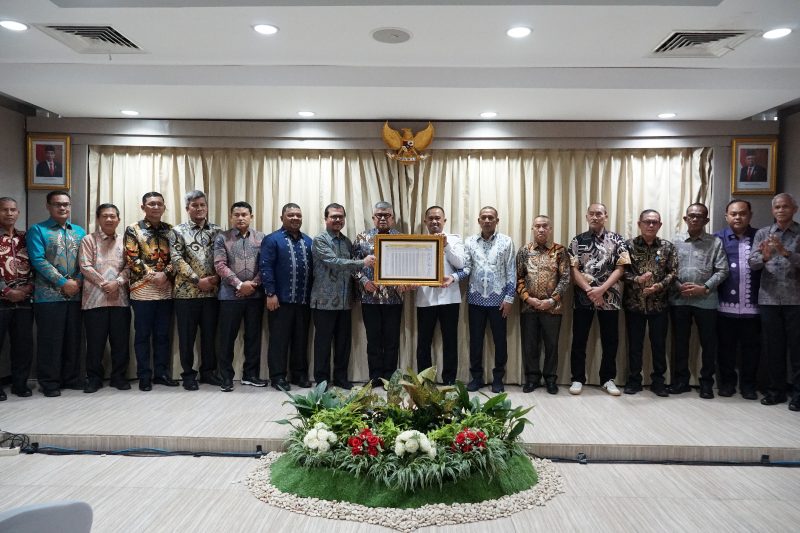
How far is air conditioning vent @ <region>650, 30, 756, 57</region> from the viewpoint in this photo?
328 cm

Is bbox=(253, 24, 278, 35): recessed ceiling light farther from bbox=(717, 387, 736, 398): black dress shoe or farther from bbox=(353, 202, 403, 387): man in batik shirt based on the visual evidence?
bbox=(717, 387, 736, 398): black dress shoe

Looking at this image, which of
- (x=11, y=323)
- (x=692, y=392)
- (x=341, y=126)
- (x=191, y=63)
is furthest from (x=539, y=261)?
(x=11, y=323)

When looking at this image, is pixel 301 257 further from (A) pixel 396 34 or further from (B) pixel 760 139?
(B) pixel 760 139

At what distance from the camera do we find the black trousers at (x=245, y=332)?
470 cm

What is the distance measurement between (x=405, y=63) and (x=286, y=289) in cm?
207

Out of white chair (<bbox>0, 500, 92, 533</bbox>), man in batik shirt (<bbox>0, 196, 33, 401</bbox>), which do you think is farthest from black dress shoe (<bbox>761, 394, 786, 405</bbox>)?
man in batik shirt (<bbox>0, 196, 33, 401</bbox>)

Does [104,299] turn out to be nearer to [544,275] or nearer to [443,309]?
[443,309]

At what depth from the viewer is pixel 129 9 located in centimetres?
296

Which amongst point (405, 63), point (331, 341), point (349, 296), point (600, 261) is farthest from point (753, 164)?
point (331, 341)

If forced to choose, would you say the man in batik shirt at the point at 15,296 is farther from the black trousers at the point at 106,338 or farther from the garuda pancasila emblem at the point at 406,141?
the garuda pancasila emblem at the point at 406,141

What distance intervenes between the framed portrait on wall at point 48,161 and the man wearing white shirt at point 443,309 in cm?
333

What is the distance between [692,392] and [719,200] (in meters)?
1.74

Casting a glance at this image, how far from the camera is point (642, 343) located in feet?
15.4

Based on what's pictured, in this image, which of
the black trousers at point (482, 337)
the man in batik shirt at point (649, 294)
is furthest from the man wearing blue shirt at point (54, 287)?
the man in batik shirt at point (649, 294)
